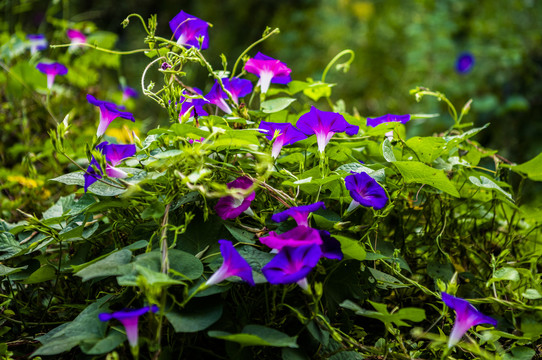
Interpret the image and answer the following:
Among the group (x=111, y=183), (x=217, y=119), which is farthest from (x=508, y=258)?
(x=111, y=183)

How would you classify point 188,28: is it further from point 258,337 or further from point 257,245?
point 258,337

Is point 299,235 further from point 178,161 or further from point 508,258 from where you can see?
point 508,258

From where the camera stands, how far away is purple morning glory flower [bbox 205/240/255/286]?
57 centimetres

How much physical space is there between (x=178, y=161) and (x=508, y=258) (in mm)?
771

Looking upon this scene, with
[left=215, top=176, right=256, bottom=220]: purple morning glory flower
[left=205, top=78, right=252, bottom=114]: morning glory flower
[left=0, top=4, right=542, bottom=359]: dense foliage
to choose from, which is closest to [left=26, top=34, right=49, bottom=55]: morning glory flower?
[left=0, top=4, right=542, bottom=359]: dense foliage

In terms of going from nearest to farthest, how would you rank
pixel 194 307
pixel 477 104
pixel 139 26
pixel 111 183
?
pixel 194 307 → pixel 111 183 → pixel 477 104 → pixel 139 26

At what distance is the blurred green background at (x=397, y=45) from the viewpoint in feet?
10.3

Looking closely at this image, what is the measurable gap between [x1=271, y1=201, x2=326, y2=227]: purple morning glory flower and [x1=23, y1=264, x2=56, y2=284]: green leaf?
421 millimetres

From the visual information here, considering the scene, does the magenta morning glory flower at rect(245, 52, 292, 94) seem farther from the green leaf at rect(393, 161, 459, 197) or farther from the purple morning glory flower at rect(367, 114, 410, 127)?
the green leaf at rect(393, 161, 459, 197)

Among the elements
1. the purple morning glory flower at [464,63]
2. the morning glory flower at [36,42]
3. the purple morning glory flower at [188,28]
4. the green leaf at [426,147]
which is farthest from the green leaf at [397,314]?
the purple morning glory flower at [464,63]

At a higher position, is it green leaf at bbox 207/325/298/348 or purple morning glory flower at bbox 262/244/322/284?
purple morning glory flower at bbox 262/244/322/284

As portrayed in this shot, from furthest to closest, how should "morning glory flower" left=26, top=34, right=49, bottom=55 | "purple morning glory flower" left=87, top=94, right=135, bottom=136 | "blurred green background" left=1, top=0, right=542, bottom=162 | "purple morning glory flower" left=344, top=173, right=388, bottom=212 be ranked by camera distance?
"blurred green background" left=1, top=0, right=542, bottom=162, "morning glory flower" left=26, top=34, right=49, bottom=55, "purple morning glory flower" left=87, top=94, right=135, bottom=136, "purple morning glory flower" left=344, top=173, right=388, bottom=212

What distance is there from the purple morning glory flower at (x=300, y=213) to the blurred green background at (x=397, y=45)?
8.44 ft

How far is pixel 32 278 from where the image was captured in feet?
2.43
